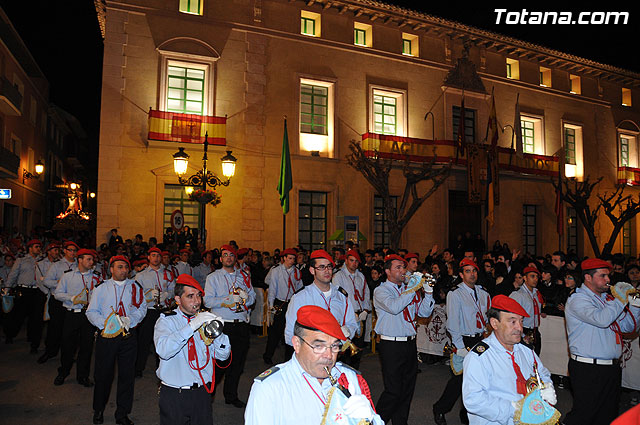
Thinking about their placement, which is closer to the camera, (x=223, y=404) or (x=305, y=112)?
(x=223, y=404)

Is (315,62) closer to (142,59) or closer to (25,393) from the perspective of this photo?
(142,59)

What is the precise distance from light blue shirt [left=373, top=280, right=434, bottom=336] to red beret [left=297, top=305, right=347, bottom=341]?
3.48 metres

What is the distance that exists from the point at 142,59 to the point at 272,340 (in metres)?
14.1

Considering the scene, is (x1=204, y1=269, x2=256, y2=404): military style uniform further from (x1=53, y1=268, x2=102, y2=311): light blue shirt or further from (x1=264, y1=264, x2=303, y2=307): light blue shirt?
(x1=264, y1=264, x2=303, y2=307): light blue shirt

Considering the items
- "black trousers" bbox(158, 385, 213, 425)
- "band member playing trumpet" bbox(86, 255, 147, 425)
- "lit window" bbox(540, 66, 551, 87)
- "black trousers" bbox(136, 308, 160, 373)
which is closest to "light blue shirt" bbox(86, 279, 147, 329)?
"band member playing trumpet" bbox(86, 255, 147, 425)

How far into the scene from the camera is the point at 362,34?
23.9 metres

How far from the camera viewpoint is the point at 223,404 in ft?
25.1

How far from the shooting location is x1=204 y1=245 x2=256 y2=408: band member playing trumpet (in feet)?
24.9

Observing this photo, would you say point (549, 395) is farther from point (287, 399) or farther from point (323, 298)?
point (323, 298)

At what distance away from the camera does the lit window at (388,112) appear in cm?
2366

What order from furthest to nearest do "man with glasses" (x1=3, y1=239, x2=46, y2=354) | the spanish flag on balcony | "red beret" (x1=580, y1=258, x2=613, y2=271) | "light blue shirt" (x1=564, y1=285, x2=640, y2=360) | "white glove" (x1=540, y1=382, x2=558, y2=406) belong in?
1. the spanish flag on balcony
2. "man with glasses" (x1=3, y1=239, x2=46, y2=354)
3. "red beret" (x1=580, y1=258, x2=613, y2=271)
4. "light blue shirt" (x1=564, y1=285, x2=640, y2=360)
5. "white glove" (x1=540, y1=382, x2=558, y2=406)

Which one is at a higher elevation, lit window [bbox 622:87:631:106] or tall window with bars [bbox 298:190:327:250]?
lit window [bbox 622:87:631:106]

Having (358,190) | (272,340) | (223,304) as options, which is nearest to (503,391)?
(223,304)

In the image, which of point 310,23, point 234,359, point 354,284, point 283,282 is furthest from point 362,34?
point 234,359
